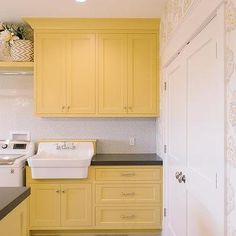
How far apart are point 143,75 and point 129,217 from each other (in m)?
1.58

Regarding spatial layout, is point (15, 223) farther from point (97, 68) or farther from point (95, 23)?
point (95, 23)

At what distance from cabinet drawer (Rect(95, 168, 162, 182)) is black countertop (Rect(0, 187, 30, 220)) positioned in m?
1.54

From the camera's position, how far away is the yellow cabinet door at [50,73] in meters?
3.26

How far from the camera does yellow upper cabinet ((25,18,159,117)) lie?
3264 mm

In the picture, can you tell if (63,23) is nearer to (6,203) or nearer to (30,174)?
(30,174)

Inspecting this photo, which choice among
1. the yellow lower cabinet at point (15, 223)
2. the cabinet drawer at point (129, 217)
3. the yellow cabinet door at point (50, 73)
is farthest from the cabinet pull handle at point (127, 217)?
the yellow lower cabinet at point (15, 223)

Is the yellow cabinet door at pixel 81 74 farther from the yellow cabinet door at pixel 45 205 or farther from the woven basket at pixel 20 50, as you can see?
the yellow cabinet door at pixel 45 205

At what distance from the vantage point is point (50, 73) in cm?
327

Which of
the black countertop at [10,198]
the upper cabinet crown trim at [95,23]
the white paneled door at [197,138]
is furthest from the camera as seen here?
the upper cabinet crown trim at [95,23]

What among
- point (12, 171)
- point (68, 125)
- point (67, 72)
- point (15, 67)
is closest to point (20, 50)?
point (15, 67)

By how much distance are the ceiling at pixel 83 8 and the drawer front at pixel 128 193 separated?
184cm

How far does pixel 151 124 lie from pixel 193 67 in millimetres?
1737

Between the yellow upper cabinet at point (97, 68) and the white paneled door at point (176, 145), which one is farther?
the yellow upper cabinet at point (97, 68)

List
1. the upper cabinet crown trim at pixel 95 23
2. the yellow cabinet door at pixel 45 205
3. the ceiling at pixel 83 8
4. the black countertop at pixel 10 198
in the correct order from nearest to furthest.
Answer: the black countertop at pixel 10 198 → the ceiling at pixel 83 8 → the yellow cabinet door at pixel 45 205 → the upper cabinet crown trim at pixel 95 23
